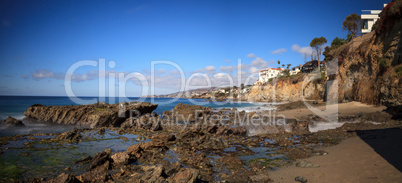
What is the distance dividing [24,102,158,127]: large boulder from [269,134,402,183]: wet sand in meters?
17.2

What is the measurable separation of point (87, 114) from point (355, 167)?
70.1 feet

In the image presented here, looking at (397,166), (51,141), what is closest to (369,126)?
(397,166)

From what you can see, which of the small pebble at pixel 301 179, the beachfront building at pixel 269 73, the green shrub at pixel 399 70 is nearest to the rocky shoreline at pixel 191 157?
the small pebble at pixel 301 179

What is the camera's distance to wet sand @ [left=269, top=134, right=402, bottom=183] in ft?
17.0

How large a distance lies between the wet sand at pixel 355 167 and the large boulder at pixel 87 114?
1716 cm

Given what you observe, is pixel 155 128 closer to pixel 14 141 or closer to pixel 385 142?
pixel 14 141

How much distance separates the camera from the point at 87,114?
1923 centimetres

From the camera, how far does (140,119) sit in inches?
776

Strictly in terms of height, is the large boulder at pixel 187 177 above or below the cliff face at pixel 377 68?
below

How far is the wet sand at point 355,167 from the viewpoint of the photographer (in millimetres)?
5191

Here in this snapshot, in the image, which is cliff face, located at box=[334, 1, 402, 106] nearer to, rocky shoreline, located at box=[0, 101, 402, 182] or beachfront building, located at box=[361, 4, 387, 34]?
rocky shoreline, located at box=[0, 101, 402, 182]

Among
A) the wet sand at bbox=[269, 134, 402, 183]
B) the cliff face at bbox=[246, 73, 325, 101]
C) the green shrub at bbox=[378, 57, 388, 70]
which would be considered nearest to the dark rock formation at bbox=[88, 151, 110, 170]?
the wet sand at bbox=[269, 134, 402, 183]

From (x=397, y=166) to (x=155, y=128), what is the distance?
15482 mm

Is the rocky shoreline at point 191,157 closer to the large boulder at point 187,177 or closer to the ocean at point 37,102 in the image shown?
the large boulder at point 187,177
